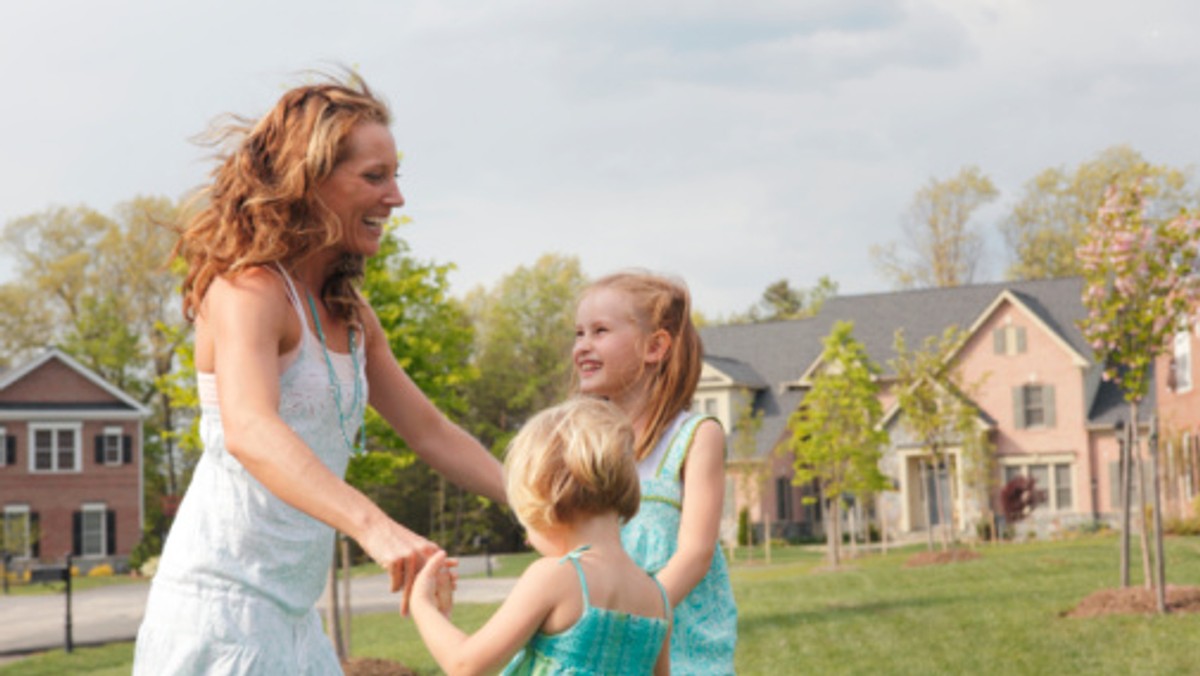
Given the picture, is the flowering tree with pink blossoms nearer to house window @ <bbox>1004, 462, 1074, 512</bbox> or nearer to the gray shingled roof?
house window @ <bbox>1004, 462, 1074, 512</bbox>

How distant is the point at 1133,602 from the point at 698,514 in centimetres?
1248

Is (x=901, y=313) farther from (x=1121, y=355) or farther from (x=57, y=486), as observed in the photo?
(x=1121, y=355)

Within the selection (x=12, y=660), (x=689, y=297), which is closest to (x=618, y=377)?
(x=689, y=297)

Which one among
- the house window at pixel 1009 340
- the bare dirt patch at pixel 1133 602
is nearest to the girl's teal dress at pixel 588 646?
the bare dirt patch at pixel 1133 602

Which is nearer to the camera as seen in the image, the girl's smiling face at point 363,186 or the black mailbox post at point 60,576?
the girl's smiling face at point 363,186

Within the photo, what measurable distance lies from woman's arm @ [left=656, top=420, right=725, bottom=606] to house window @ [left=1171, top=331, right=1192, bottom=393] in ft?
112

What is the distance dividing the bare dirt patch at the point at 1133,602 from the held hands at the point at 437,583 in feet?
43.6

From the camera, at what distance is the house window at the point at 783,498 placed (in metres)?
51.5

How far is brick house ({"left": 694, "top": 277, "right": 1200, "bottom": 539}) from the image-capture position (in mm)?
44906

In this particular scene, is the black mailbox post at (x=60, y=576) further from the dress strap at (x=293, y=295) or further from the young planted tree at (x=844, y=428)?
the dress strap at (x=293, y=295)

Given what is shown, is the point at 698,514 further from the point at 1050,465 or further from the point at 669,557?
the point at 1050,465

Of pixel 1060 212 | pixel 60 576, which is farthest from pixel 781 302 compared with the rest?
pixel 60 576

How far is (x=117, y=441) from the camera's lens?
53.1 metres

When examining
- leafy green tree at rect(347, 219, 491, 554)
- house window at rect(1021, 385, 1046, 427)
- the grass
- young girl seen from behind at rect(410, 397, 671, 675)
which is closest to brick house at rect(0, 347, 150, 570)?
house window at rect(1021, 385, 1046, 427)
